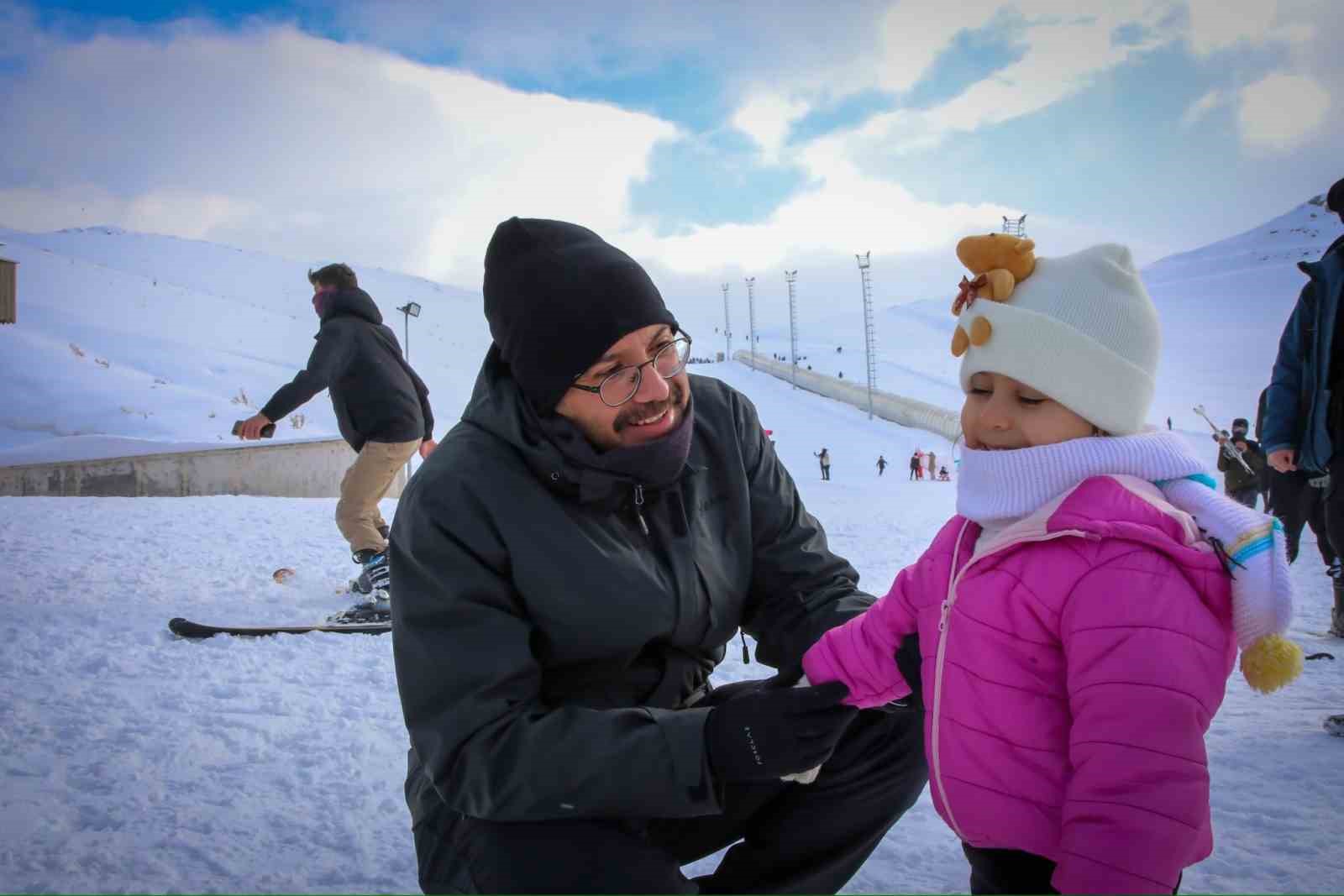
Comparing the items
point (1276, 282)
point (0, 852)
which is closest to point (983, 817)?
point (0, 852)

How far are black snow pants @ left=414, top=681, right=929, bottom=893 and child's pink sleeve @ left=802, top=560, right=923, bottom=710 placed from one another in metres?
0.16

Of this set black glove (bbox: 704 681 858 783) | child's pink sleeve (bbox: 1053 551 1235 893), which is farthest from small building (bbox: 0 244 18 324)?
child's pink sleeve (bbox: 1053 551 1235 893)

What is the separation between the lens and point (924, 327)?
6819 cm

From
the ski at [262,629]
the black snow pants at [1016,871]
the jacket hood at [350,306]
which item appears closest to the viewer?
the black snow pants at [1016,871]

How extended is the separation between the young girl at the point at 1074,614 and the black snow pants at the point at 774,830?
0.61ft

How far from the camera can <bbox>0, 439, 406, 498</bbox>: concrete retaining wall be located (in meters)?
7.78

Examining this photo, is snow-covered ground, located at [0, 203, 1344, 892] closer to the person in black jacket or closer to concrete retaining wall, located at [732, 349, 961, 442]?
the person in black jacket

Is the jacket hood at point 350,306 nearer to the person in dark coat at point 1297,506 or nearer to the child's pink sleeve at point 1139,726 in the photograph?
the child's pink sleeve at point 1139,726

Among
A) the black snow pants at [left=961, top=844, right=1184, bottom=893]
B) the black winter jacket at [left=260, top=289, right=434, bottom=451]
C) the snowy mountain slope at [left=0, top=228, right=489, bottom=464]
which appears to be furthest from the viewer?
the snowy mountain slope at [left=0, top=228, right=489, bottom=464]

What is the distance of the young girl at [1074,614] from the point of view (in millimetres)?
1015

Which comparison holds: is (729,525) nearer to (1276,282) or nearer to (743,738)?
(743,738)

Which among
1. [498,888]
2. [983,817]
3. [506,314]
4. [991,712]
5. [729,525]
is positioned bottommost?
[498,888]

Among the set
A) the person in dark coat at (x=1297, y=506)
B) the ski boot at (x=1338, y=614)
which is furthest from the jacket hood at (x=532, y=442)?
the person in dark coat at (x=1297, y=506)

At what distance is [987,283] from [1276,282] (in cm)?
4919
